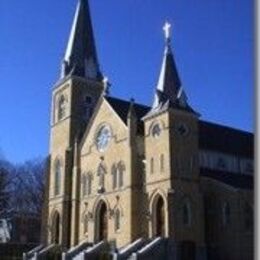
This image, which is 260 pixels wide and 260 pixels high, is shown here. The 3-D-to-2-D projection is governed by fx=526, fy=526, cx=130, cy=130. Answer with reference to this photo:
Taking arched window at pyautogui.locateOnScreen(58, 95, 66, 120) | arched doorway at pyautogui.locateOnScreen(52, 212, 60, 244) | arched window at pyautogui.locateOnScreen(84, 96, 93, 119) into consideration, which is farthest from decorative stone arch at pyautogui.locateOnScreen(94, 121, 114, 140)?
arched doorway at pyautogui.locateOnScreen(52, 212, 60, 244)

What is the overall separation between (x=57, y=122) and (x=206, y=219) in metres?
18.6

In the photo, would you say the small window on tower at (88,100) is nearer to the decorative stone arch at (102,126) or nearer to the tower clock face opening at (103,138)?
the decorative stone arch at (102,126)

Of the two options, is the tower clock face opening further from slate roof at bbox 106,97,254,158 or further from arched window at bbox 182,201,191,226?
arched window at bbox 182,201,191,226

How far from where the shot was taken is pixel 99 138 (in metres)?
42.7

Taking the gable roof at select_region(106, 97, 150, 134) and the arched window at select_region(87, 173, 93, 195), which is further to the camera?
the arched window at select_region(87, 173, 93, 195)

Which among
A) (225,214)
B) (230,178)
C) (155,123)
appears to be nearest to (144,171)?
(155,123)

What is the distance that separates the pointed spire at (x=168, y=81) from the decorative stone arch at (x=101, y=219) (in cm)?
896

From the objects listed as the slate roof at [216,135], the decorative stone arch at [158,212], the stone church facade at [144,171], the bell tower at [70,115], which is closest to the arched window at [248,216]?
the stone church facade at [144,171]

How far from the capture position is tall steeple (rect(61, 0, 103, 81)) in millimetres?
49156

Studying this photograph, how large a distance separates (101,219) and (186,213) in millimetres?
8931

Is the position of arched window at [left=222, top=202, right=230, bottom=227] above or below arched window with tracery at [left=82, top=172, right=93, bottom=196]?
below

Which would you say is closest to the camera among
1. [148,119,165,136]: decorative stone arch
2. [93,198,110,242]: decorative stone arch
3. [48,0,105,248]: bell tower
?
[148,119,165,136]: decorative stone arch

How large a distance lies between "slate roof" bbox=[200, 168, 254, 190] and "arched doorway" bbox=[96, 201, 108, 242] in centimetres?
815

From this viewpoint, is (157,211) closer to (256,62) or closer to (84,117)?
(84,117)
